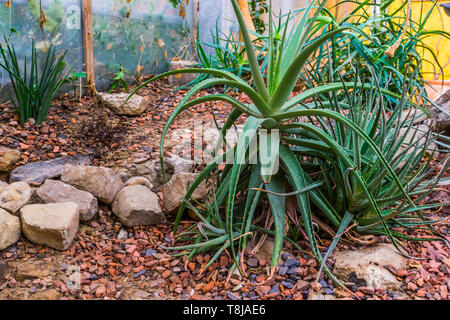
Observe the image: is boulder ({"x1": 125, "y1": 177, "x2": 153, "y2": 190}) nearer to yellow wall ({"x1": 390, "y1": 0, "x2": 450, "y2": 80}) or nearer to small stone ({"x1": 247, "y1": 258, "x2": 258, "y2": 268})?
small stone ({"x1": 247, "y1": 258, "x2": 258, "y2": 268})

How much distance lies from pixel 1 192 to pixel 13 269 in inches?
16.5

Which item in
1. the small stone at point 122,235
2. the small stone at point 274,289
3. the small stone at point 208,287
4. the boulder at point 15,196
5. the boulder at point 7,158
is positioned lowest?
the small stone at point 122,235

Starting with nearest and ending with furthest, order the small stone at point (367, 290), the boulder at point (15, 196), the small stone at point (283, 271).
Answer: the small stone at point (367, 290)
the small stone at point (283, 271)
the boulder at point (15, 196)

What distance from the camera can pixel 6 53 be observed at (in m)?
2.67

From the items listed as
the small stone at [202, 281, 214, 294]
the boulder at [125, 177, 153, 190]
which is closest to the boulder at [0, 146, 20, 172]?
the boulder at [125, 177, 153, 190]

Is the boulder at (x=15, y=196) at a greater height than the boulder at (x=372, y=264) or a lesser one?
greater

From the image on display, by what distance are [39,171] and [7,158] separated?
19cm

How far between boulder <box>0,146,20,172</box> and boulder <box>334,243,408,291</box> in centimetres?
177

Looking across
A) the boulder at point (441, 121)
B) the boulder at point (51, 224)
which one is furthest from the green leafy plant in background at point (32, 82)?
the boulder at point (441, 121)

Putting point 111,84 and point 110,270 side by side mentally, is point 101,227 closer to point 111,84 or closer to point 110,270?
point 110,270

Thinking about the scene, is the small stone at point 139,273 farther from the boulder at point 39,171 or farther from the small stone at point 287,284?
the boulder at point 39,171

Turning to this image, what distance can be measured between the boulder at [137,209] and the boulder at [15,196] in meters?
0.42

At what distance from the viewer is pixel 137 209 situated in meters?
2.01

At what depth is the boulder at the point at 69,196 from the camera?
6.61 ft
